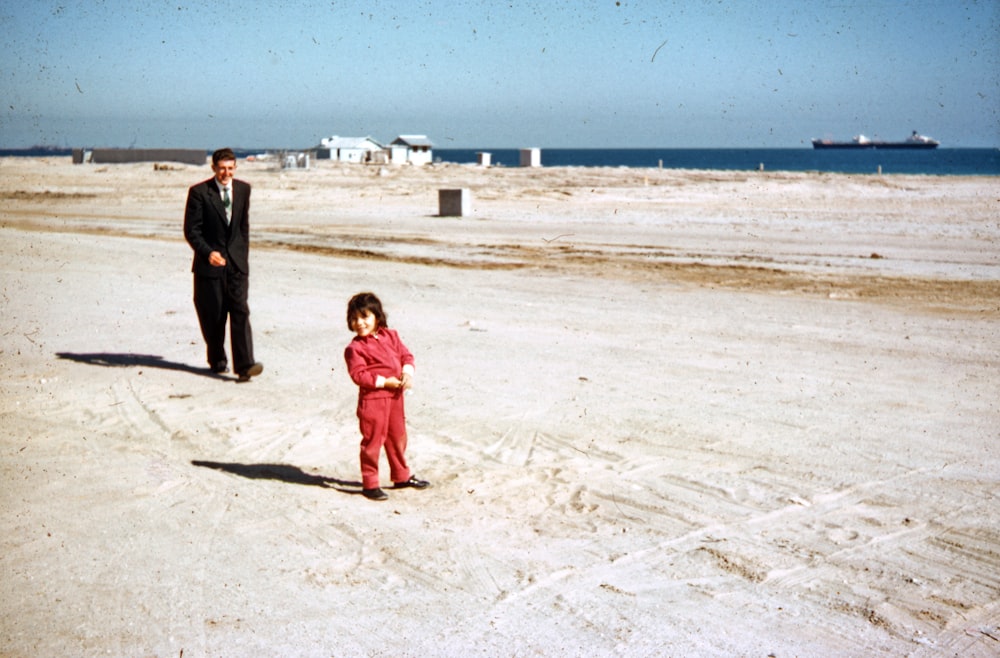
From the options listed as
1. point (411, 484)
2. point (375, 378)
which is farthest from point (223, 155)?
point (411, 484)

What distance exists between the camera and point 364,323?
5723 millimetres

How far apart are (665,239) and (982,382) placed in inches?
532

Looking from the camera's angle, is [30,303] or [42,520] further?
[30,303]

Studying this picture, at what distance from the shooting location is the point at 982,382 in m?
8.98

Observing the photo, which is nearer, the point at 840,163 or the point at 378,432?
the point at 378,432

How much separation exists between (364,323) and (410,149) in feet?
262

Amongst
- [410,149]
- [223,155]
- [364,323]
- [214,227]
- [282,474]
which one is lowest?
[282,474]

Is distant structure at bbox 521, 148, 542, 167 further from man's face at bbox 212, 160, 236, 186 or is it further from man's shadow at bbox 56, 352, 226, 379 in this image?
man's face at bbox 212, 160, 236, 186

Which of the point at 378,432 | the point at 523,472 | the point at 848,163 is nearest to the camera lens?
the point at 378,432

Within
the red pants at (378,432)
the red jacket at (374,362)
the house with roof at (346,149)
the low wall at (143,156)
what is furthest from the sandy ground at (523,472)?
the house with roof at (346,149)

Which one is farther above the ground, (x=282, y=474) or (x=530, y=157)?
(x=530, y=157)

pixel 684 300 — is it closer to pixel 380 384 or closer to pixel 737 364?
pixel 737 364

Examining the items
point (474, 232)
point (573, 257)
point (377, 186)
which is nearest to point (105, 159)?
point (377, 186)

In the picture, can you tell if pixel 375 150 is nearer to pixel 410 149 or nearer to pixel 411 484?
pixel 410 149
